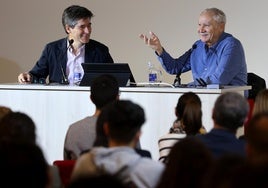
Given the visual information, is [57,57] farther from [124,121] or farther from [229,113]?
[124,121]

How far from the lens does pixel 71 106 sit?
5074mm

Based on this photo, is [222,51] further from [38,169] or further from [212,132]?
[38,169]

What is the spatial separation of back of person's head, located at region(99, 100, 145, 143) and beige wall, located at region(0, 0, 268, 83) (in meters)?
4.60

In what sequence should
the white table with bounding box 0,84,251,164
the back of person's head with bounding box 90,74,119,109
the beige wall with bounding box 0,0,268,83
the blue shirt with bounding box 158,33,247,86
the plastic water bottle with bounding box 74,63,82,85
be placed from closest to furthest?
the back of person's head with bounding box 90,74,119,109 → the white table with bounding box 0,84,251,164 → the blue shirt with bounding box 158,33,247,86 → the plastic water bottle with bounding box 74,63,82,85 → the beige wall with bounding box 0,0,268,83

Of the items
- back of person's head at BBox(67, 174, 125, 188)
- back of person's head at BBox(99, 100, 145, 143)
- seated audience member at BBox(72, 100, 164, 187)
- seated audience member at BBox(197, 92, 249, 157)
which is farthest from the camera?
seated audience member at BBox(197, 92, 249, 157)

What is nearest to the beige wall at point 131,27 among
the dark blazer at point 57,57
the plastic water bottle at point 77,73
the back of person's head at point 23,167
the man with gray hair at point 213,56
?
the man with gray hair at point 213,56

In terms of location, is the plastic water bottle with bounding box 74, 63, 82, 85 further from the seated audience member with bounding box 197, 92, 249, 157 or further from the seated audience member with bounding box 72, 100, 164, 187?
the seated audience member with bounding box 72, 100, 164, 187

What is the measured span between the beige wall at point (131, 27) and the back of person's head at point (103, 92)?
11.4ft

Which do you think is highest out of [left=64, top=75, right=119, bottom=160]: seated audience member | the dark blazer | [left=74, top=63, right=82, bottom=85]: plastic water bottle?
the dark blazer

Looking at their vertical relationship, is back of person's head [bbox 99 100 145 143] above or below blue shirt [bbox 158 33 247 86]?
below

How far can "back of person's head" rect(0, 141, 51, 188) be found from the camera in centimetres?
194

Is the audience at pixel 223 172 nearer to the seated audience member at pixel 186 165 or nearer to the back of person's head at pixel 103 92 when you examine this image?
the seated audience member at pixel 186 165

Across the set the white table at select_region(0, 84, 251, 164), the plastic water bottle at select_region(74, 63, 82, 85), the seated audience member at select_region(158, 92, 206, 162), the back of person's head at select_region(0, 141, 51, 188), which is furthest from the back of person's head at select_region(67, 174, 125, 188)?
the plastic water bottle at select_region(74, 63, 82, 85)

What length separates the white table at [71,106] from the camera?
4801 mm
